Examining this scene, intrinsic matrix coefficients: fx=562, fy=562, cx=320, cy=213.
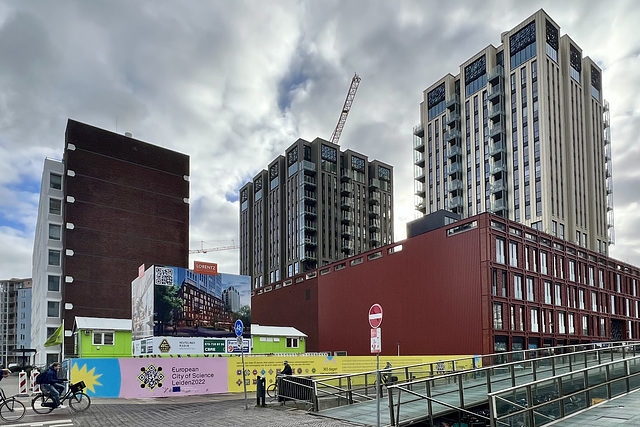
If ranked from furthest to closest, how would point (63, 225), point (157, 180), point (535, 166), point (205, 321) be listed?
point (535, 166) < point (157, 180) < point (63, 225) < point (205, 321)

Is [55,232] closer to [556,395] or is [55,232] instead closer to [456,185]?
[456,185]

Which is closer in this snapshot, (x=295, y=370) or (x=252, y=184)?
(x=295, y=370)

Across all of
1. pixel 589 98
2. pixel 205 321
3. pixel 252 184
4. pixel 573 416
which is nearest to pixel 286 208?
pixel 252 184

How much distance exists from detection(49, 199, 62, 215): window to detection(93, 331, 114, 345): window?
23789 mm

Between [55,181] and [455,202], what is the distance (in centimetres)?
5439

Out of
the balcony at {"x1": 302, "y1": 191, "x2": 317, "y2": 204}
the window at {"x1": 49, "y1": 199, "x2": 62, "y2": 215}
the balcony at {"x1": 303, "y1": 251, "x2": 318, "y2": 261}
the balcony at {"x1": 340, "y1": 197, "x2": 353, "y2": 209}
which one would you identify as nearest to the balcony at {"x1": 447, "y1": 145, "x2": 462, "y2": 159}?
the balcony at {"x1": 340, "y1": 197, "x2": 353, "y2": 209}

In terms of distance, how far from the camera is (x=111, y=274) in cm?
5978

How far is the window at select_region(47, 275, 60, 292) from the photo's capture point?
57.4 meters

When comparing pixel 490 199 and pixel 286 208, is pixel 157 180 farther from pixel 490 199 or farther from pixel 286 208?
pixel 490 199

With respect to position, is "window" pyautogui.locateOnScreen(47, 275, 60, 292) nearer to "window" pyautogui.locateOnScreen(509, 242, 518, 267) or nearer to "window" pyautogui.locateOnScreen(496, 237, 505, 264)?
"window" pyautogui.locateOnScreen(496, 237, 505, 264)

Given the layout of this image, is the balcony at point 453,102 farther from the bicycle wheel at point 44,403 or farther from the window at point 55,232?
the bicycle wheel at point 44,403

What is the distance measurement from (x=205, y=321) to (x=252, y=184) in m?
86.4

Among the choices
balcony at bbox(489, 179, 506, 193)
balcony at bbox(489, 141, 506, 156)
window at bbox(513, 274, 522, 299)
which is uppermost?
balcony at bbox(489, 141, 506, 156)

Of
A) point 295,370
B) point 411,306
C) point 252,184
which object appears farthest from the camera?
point 252,184
